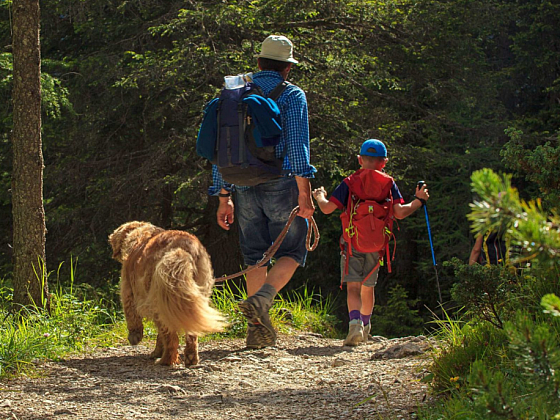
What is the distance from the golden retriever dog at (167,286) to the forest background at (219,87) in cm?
365

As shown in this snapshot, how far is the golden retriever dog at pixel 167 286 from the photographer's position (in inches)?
177

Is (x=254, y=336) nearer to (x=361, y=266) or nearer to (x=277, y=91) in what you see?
(x=361, y=266)

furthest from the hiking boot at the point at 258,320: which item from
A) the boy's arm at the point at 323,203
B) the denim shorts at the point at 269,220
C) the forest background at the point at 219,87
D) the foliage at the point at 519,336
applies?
the forest background at the point at 219,87

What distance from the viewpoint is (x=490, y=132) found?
1173 cm

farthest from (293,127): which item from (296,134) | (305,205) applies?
(305,205)

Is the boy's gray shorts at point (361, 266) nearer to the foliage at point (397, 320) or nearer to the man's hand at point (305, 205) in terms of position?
the man's hand at point (305, 205)

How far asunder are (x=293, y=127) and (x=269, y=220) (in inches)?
33.2

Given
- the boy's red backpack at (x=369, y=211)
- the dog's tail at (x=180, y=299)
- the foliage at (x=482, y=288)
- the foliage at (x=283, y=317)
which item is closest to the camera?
the foliage at (x=482, y=288)

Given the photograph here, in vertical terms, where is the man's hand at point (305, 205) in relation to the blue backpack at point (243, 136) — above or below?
below

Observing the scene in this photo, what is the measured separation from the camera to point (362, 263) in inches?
247

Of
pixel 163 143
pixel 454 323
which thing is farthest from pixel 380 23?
pixel 454 323

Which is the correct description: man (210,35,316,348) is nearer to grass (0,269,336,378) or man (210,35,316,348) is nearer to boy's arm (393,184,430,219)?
boy's arm (393,184,430,219)

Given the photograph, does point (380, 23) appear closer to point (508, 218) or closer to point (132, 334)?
point (132, 334)

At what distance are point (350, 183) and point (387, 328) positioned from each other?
6.62 metres
